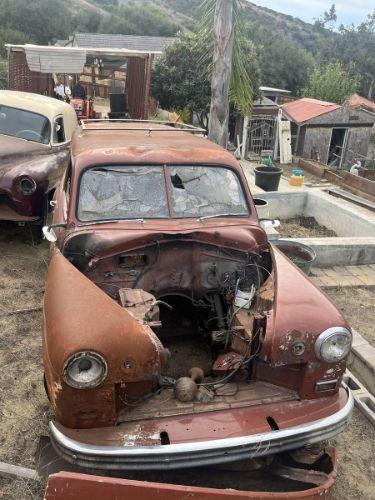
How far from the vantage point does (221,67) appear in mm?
7570

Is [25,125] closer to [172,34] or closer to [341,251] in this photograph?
[341,251]

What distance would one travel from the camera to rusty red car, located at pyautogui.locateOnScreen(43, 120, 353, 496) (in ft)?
9.07

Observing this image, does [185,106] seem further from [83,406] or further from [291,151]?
[83,406]

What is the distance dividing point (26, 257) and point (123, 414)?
4.23 meters

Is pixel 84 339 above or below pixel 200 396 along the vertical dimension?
above

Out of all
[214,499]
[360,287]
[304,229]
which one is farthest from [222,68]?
[214,499]

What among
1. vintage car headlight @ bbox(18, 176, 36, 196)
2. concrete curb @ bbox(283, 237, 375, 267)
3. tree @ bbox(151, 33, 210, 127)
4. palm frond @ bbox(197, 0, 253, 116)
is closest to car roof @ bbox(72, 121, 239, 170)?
vintage car headlight @ bbox(18, 176, 36, 196)

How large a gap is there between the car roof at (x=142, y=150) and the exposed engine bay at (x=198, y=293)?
979 mm

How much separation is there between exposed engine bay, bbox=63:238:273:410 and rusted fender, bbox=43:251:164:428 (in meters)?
0.42

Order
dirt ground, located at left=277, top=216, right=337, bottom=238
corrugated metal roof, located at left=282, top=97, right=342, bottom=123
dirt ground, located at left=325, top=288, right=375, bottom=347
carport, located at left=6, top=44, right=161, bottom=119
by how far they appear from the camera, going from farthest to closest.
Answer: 1. corrugated metal roof, located at left=282, top=97, right=342, bottom=123
2. carport, located at left=6, top=44, right=161, bottom=119
3. dirt ground, located at left=277, top=216, right=337, bottom=238
4. dirt ground, located at left=325, top=288, right=375, bottom=347

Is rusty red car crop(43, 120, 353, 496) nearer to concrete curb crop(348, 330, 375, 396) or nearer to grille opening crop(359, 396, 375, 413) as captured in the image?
grille opening crop(359, 396, 375, 413)

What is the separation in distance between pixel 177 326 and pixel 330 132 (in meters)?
17.1

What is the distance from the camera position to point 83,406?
2.79m

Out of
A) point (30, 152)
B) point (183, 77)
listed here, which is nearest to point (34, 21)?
point (183, 77)
